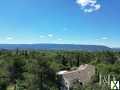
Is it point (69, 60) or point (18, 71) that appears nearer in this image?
point (18, 71)

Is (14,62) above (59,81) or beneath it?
above

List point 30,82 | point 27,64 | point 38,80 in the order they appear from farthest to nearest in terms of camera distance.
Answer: point 27,64, point 38,80, point 30,82

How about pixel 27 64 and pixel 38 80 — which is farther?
pixel 27 64

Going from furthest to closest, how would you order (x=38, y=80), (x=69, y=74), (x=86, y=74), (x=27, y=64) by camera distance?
(x=86, y=74) < (x=69, y=74) < (x=27, y=64) < (x=38, y=80)

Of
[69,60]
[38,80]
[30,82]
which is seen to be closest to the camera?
[30,82]

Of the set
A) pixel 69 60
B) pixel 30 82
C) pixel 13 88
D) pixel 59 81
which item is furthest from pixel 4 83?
pixel 69 60

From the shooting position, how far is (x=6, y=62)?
3712 cm

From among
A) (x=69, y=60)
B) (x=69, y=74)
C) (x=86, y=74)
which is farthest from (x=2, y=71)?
(x=69, y=60)

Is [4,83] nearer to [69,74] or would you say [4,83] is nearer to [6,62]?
[6,62]

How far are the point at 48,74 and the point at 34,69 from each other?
205 cm

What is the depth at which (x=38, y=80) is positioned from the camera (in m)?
30.6

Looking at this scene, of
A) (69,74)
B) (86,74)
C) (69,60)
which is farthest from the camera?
(69,60)

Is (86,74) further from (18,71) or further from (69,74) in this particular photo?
(18,71)

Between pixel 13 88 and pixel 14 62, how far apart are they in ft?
23.0
